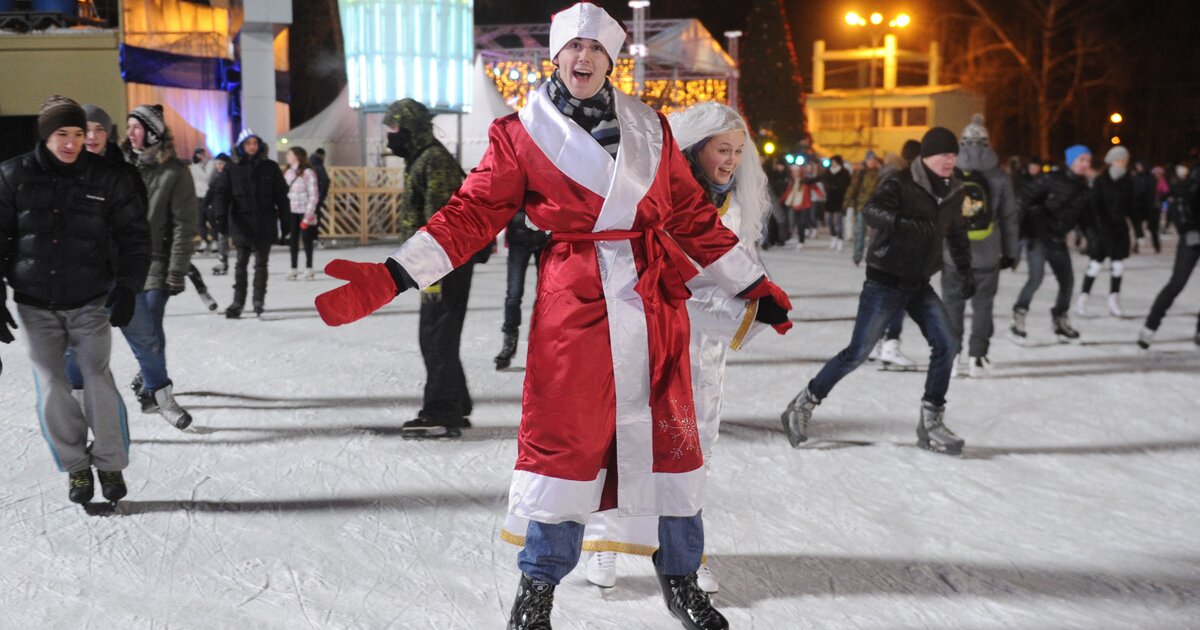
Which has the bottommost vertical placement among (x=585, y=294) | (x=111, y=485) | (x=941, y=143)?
(x=111, y=485)

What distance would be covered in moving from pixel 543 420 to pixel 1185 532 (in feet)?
8.33

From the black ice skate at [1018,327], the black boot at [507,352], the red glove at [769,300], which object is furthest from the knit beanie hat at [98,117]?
the black ice skate at [1018,327]

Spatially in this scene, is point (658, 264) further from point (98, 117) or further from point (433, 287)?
point (98, 117)

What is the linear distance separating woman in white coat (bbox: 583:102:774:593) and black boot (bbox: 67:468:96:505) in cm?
186

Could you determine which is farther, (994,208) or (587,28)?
(994,208)

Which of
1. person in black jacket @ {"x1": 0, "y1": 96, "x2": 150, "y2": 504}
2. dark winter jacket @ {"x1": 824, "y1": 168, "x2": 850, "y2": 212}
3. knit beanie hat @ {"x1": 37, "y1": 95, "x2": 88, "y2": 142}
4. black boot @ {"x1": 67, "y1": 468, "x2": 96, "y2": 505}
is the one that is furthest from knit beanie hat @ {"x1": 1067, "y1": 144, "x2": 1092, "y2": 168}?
dark winter jacket @ {"x1": 824, "y1": 168, "x2": 850, "y2": 212}

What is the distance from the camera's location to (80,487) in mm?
4062

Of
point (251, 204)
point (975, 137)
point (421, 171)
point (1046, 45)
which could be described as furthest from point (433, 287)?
point (1046, 45)

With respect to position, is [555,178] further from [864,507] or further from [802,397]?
[802,397]

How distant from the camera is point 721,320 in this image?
322 centimetres

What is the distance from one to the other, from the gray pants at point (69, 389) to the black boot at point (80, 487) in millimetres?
26

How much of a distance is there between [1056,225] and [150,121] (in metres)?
6.39

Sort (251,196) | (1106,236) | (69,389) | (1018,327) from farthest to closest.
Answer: (1106,236), (251,196), (1018,327), (69,389)

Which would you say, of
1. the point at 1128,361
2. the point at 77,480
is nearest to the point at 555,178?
the point at 77,480
